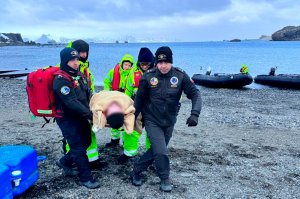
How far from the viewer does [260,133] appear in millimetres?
8492

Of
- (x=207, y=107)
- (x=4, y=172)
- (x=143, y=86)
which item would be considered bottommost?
(x=207, y=107)

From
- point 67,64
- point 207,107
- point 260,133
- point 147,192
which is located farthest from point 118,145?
point 207,107

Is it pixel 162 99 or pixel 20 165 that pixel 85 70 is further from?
pixel 20 165

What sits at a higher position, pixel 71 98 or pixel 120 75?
pixel 120 75

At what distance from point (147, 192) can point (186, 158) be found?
1.68 meters

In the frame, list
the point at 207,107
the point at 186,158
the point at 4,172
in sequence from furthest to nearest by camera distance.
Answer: the point at 207,107
the point at 186,158
the point at 4,172

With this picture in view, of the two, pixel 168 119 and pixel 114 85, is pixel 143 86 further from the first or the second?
pixel 114 85

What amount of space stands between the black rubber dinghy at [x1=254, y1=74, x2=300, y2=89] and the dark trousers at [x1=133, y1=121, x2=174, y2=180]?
17.9 m

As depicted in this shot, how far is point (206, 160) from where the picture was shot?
240 inches

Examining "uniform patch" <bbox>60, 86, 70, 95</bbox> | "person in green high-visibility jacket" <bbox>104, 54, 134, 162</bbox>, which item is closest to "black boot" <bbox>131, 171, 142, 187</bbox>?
"person in green high-visibility jacket" <bbox>104, 54, 134, 162</bbox>

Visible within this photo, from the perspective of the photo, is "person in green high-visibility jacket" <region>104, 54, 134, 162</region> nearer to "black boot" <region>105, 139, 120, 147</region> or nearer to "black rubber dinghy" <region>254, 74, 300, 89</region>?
"black boot" <region>105, 139, 120, 147</region>

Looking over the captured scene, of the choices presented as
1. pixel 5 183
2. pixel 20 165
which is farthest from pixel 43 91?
pixel 5 183

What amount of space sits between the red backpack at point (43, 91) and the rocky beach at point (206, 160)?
1185 mm

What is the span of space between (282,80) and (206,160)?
17.1 m
